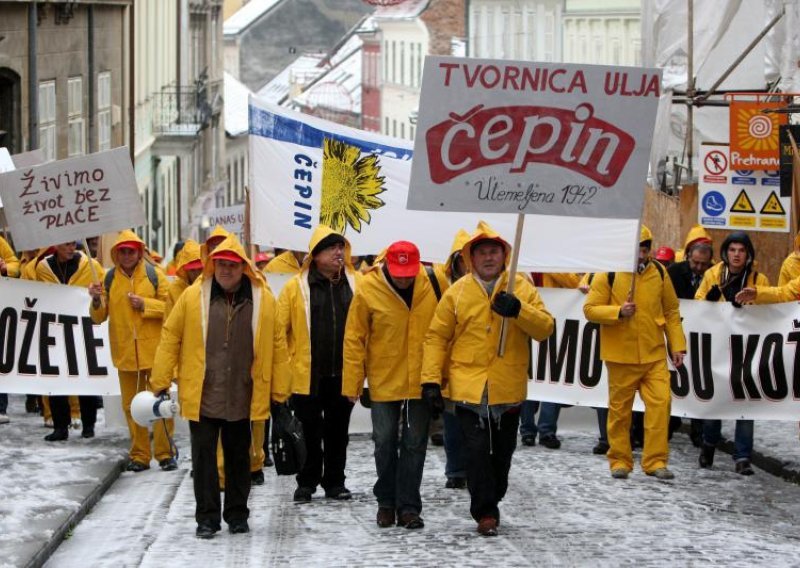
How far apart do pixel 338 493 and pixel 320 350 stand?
949mm

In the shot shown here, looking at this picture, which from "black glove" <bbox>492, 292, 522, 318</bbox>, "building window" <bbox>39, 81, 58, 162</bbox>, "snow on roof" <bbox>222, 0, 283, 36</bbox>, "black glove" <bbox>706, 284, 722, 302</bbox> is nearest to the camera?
"black glove" <bbox>492, 292, 522, 318</bbox>

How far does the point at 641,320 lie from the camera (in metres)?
12.6

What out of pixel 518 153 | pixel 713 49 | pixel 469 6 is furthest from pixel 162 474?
pixel 469 6

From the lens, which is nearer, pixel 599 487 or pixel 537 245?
pixel 599 487

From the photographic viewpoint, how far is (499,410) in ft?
34.4

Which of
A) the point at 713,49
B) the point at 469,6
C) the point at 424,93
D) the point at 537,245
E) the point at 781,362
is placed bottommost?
the point at 781,362

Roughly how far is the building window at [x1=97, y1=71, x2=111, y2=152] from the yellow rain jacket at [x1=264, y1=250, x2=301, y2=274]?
1857cm

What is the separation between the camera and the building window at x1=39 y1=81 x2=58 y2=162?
Answer: 88.6 feet

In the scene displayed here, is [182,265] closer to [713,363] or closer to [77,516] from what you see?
[77,516]

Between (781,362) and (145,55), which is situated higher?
(145,55)

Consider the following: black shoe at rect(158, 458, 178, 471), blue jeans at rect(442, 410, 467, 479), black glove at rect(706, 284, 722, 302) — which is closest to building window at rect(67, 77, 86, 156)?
black shoe at rect(158, 458, 178, 471)

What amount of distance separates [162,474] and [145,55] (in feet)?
97.9

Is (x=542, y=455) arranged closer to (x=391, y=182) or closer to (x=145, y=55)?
(x=391, y=182)

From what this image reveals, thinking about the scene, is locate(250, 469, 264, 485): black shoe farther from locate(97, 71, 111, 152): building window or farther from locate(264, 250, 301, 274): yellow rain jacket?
locate(97, 71, 111, 152): building window
